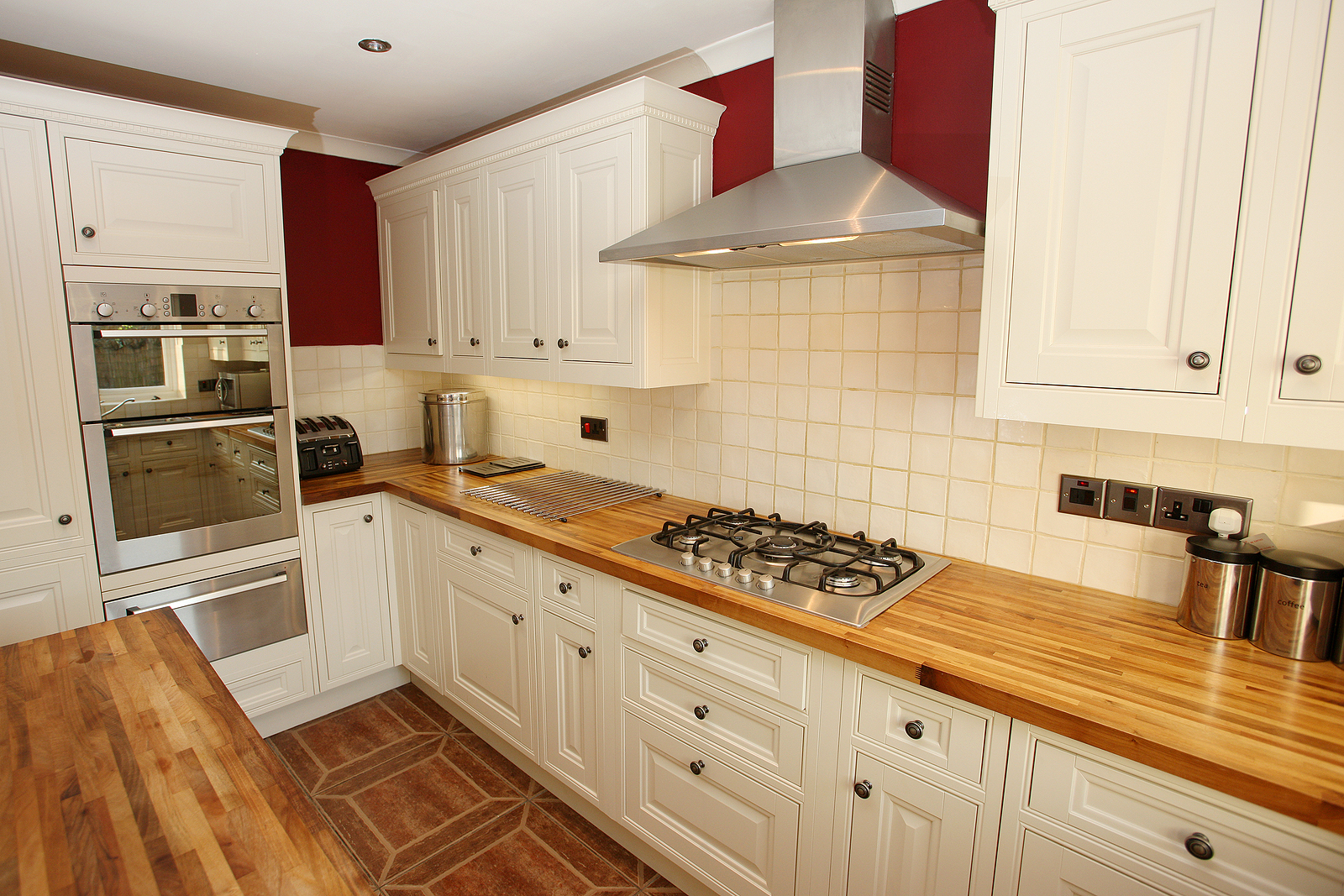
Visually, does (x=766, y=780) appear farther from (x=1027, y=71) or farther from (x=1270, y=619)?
(x=1027, y=71)

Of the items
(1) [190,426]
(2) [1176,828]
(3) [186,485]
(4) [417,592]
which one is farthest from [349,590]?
(2) [1176,828]

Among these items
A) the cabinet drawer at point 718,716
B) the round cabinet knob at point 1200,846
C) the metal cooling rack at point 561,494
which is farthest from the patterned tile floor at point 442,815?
the round cabinet knob at point 1200,846

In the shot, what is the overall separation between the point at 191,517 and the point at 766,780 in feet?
6.85

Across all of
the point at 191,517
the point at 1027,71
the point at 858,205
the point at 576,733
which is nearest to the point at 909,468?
the point at 858,205

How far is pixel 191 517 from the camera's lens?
2363 mm

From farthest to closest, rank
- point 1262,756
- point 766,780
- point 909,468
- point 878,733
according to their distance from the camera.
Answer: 1. point 909,468
2. point 766,780
3. point 878,733
4. point 1262,756

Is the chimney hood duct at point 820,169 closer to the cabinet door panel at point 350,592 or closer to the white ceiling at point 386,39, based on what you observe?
the white ceiling at point 386,39

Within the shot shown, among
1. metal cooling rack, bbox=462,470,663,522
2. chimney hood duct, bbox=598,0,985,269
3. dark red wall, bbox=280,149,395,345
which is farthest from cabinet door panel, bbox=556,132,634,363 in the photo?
dark red wall, bbox=280,149,395,345

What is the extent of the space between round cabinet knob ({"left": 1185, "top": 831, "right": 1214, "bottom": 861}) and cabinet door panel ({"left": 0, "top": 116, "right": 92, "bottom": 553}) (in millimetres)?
2891

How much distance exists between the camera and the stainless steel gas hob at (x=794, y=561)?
1552 mm

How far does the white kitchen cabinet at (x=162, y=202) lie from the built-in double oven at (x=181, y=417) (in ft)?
0.33

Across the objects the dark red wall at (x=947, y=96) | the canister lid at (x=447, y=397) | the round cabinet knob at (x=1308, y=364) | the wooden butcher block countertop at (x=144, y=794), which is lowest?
the wooden butcher block countertop at (x=144, y=794)

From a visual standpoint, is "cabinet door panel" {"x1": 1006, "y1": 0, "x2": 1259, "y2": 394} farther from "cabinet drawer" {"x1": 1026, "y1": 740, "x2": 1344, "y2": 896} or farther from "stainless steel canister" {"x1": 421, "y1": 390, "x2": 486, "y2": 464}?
"stainless steel canister" {"x1": 421, "y1": 390, "x2": 486, "y2": 464}

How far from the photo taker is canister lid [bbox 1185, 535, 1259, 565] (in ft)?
4.33
